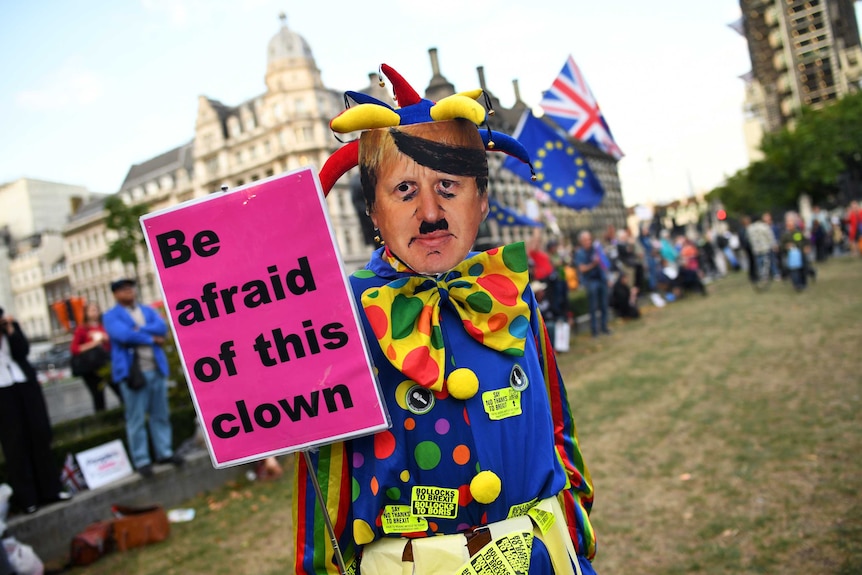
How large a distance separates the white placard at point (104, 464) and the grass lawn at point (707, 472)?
784 mm

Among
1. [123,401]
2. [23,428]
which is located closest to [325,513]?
[23,428]

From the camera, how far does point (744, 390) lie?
23.7 feet

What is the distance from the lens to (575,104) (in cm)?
1011

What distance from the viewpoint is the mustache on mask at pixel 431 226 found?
2.10 meters

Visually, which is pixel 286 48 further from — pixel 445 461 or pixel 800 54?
pixel 445 461

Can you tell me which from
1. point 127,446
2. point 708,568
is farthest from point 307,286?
point 127,446

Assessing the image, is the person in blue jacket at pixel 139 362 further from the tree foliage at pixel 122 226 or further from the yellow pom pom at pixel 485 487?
the tree foliage at pixel 122 226

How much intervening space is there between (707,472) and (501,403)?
156 inches

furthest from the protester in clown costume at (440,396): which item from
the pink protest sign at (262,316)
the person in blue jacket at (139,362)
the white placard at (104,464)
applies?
the white placard at (104,464)

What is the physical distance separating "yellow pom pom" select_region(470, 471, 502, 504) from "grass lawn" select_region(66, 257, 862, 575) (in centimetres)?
252

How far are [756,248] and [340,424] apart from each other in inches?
620

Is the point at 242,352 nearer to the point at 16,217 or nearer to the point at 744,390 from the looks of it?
the point at 744,390

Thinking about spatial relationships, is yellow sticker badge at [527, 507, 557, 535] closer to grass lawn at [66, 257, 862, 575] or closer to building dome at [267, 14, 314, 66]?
grass lawn at [66, 257, 862, 575]

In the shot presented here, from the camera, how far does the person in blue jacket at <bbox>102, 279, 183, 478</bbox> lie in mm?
6367
